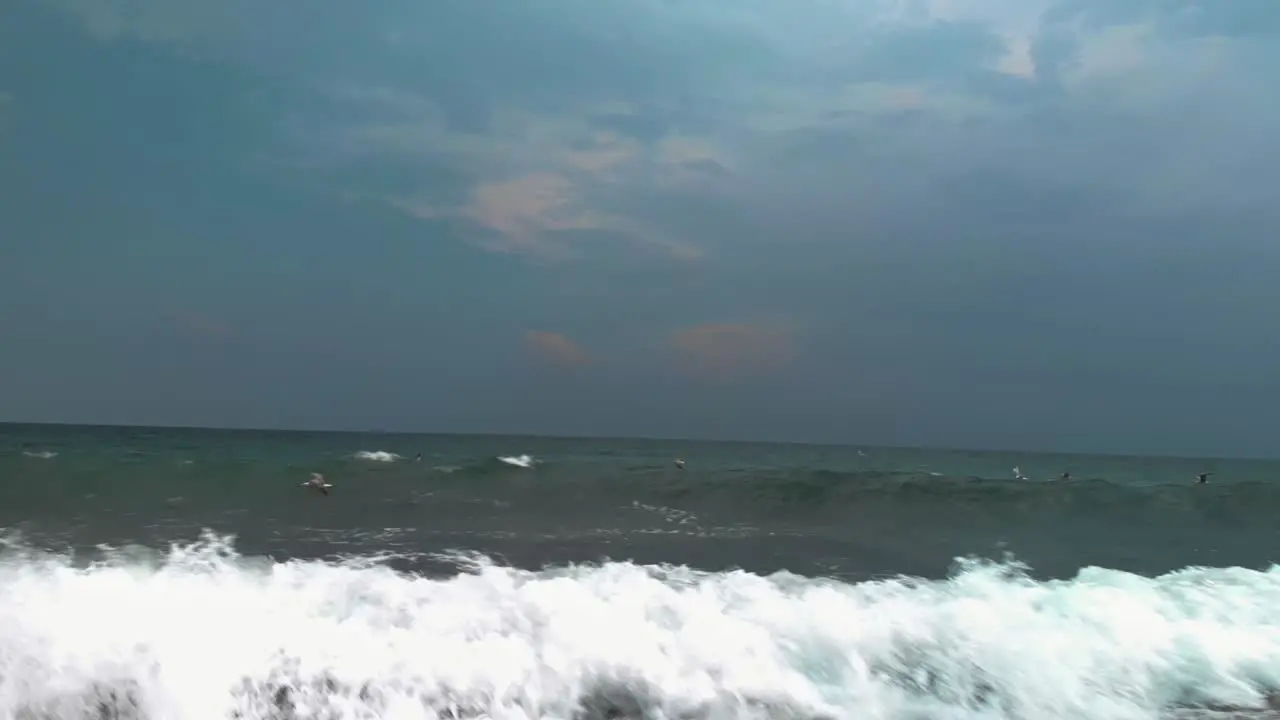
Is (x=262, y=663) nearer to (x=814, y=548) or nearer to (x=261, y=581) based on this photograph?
(x=261, y=581)

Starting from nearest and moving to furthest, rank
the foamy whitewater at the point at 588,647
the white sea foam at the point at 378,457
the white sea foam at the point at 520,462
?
the foamy whitewater at the point at 588,647 → the white sea foam at the point at 520,462 → the white sea foam at the point at 378,457

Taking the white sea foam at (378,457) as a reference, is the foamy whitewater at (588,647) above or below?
above

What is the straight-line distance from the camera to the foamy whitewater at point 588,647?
663 centimetres

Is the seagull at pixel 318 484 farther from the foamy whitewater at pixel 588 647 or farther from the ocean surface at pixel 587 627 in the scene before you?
the foamy whitewater at pixel 588 647

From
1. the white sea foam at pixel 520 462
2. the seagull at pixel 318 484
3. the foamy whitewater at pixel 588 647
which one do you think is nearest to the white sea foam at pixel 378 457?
the white sea foam at pixel 520 462

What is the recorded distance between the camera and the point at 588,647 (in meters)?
7.56

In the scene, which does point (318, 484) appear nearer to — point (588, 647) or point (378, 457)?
point (588, 647)

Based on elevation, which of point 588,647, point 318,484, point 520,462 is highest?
point 588,647

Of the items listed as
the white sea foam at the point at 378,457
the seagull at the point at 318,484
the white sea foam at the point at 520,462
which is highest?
the seagull at the point at 318,484

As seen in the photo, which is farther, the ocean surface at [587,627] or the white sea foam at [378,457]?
the white sea foam at [378,457]

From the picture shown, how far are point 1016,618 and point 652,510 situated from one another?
1125cm

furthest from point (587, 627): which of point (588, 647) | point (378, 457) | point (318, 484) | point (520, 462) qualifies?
point (378, 457)

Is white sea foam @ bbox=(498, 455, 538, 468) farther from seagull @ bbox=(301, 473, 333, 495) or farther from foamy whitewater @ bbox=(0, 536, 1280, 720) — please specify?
foamy whitewater @ bbox=(0, 536, 1280, 720)

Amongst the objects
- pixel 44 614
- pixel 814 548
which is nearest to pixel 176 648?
pixel 44 614
